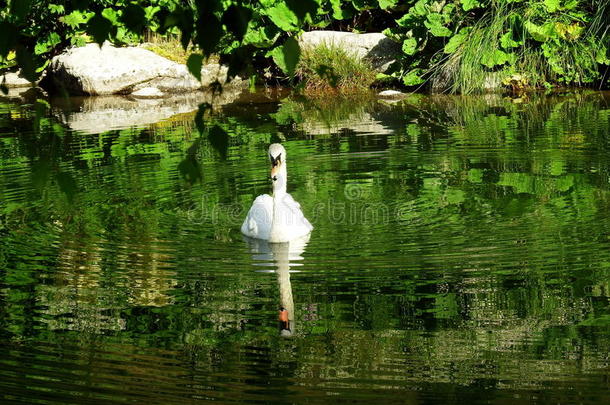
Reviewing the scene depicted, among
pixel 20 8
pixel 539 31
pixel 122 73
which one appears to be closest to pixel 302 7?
pixel 20 8

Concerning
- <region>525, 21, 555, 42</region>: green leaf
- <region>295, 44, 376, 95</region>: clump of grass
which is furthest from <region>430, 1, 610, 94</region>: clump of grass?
<region>295, 44, 376, 95</region>: clump of grass

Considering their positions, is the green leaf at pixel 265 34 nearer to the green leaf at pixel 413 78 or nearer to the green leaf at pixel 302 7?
the green leaf at pixel 413 78

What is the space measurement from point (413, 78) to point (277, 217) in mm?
10106

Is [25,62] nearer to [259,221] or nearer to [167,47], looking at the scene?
[259,221]

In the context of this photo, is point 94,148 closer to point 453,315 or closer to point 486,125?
point 486,125

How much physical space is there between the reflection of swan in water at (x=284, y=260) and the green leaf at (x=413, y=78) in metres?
9.94

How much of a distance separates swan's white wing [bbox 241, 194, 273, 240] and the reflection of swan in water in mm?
69

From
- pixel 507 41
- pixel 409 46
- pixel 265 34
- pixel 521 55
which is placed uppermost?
pixel 265 34

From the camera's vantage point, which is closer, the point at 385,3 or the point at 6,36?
the point at 6,36

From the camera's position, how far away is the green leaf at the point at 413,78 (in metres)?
18.6

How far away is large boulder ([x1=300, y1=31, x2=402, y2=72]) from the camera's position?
64.5ft

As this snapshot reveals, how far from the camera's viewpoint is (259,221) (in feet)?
30.7

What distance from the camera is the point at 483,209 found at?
31.5 feet

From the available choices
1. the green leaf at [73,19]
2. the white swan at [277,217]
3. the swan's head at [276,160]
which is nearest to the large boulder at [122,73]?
the green leaf at [73,19]
